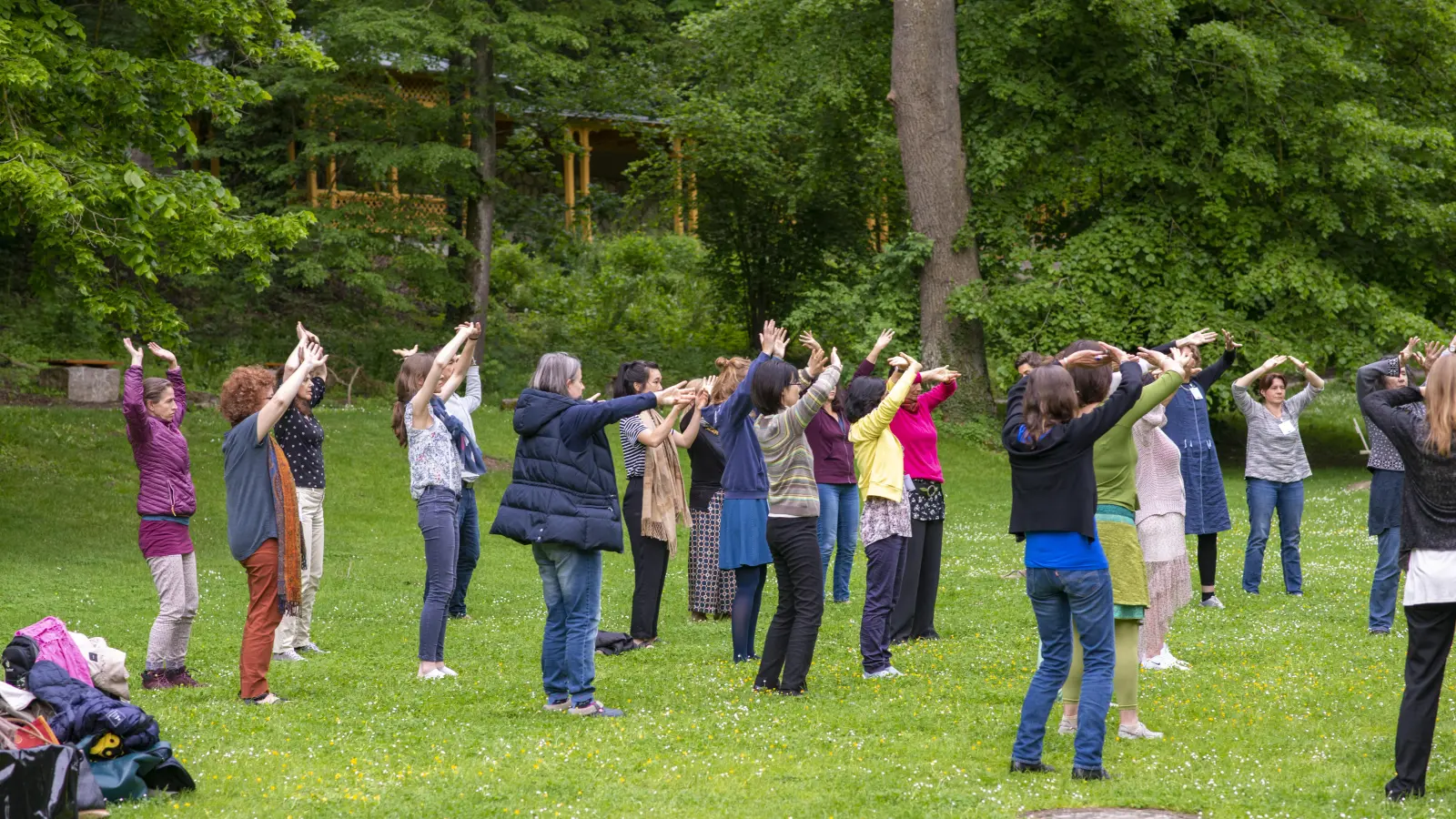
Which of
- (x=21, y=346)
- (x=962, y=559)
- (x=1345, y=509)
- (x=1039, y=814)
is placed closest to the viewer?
(x=1039, y=814)

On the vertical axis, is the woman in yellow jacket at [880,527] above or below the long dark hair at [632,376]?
below

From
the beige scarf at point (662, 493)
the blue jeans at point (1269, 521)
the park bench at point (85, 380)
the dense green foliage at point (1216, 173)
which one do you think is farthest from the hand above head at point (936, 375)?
the park bench at point (85, 380)

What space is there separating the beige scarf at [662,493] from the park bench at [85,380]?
560 inches

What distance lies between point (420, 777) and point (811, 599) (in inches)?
98.8

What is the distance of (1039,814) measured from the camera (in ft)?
18.6

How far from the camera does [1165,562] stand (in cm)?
834

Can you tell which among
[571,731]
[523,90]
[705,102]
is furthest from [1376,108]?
[571,731]

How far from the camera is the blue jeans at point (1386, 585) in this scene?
9.91 metres

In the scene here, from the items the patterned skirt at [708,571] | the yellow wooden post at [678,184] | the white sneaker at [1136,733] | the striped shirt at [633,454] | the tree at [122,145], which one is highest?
the yellow wooden post at [678,184]

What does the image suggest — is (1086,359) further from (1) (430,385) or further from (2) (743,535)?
(1) (430,385)

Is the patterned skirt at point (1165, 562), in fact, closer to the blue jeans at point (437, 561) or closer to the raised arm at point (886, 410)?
the raised arm at point (886, 410)

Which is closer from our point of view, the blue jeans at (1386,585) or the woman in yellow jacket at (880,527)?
the woman in yellow jacket at (880,527)

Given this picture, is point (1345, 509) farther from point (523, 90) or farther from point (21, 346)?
point (21, 346)

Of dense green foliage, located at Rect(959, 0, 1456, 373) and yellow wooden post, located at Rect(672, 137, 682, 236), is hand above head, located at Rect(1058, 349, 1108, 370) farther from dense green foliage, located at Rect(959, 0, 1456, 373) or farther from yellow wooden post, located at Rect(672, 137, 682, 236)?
yellow wooden post, located at Rect(672, 137, 682, 236)
